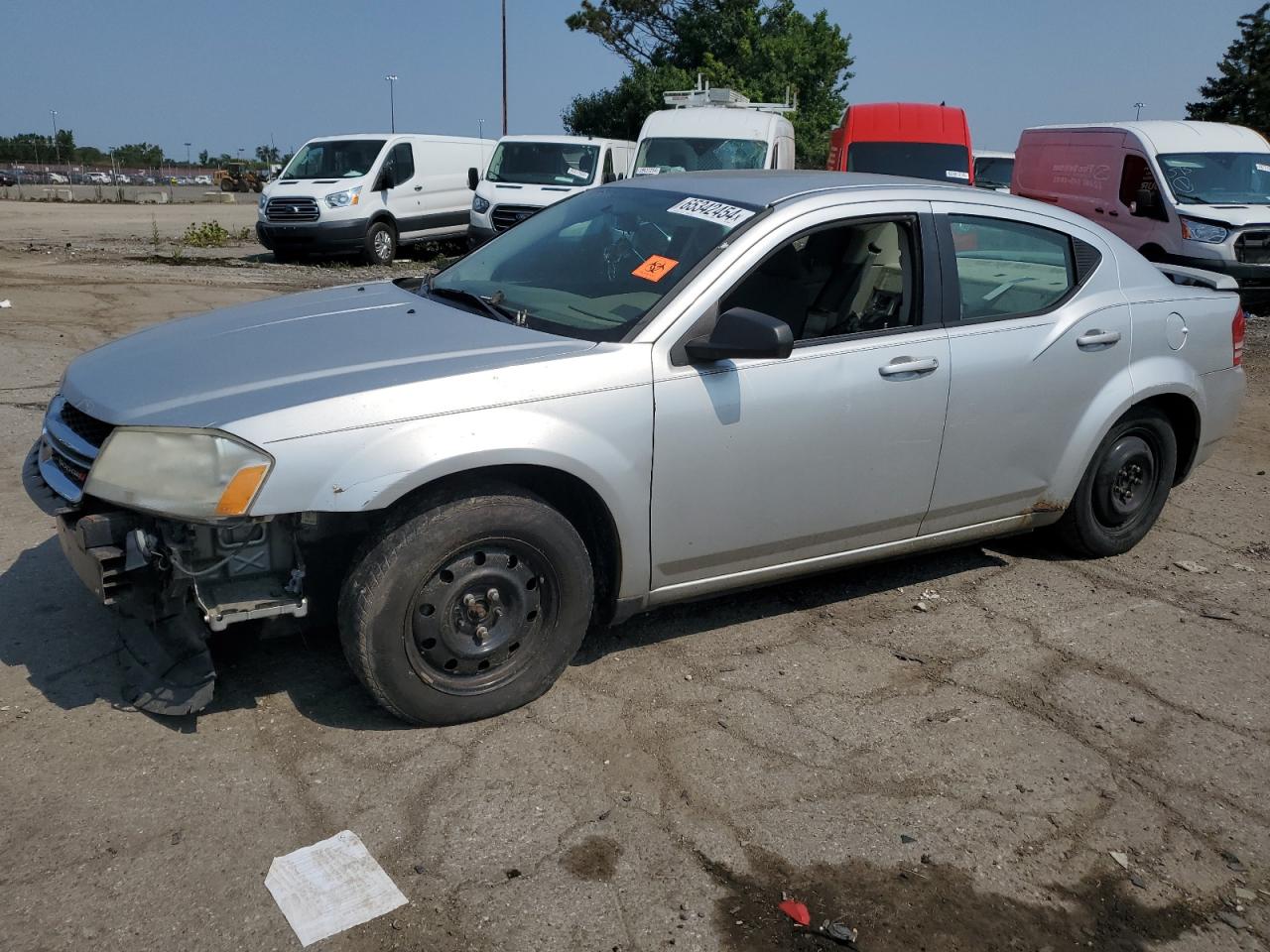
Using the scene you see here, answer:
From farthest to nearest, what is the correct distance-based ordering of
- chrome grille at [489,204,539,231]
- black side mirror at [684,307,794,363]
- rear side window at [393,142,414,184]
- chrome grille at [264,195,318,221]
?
rear side window at [393,142,414,184]
chrome grille at [264,195,318,221]
chrome grille at [489,204,539,231]
black side mirror at [684,307,794,363]

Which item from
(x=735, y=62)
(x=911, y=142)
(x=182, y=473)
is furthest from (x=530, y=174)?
(x=735, y=62)

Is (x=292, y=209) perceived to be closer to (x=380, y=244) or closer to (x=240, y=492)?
(x=380, y=244)

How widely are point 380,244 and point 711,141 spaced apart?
220 inches

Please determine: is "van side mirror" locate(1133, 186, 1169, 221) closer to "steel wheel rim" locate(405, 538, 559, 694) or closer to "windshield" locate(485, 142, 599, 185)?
"windshield" locate(485, 142, 599, 185)

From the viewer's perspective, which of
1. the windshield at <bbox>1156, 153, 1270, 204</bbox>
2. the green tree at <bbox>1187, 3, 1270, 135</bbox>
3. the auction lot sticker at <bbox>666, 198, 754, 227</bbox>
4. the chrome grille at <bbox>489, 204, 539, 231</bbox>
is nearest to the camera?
the auction lot sticker at <bbox>666, 198, 754, 227</bbox>

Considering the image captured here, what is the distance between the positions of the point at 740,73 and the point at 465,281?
127 feet

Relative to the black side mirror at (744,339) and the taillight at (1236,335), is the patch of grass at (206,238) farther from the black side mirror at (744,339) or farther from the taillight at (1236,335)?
the black side mirror at (744,339)

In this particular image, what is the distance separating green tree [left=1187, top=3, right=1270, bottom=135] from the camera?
36.9 m

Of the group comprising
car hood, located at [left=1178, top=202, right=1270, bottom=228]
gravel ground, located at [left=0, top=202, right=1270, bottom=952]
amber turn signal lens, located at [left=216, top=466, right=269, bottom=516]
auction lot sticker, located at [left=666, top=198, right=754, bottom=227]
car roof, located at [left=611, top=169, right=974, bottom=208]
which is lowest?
gravel ground, located at [left=0, top=202, right=1270, bottom=952]

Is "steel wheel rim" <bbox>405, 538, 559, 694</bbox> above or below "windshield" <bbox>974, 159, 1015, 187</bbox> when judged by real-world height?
below

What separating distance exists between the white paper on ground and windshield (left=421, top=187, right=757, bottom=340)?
175 cm

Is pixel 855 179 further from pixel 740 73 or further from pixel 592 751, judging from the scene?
pixel 740 73

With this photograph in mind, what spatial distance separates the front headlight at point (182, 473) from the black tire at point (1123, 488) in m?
3.55

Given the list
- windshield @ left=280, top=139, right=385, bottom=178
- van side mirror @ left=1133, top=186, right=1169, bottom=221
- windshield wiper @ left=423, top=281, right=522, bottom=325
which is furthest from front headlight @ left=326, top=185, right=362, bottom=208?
windshield wiper @ left=423, top=281, right=522, bottom=325
